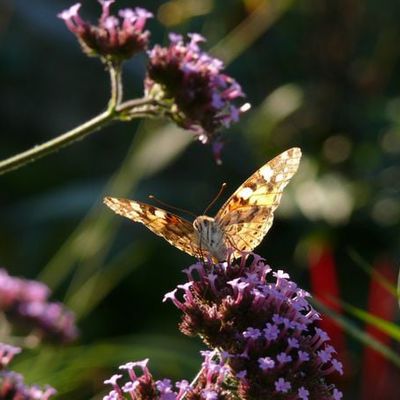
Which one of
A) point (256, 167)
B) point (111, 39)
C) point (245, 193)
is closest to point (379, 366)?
point (256, 167)

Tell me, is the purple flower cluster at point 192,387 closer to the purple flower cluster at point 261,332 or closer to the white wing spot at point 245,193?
the purple flower cluster at point 261,332

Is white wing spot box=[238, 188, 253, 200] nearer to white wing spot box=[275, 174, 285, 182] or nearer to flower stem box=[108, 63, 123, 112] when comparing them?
white wing spot box=[275, 174, 285, 182]

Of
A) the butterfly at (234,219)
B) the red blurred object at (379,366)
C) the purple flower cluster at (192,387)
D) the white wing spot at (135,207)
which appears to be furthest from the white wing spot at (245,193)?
the red blurred object at (379,366)

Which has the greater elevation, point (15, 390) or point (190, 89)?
point (190, 89)

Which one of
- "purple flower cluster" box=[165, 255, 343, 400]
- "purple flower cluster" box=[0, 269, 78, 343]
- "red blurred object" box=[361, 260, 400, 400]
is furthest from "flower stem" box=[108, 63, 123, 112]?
"red blurred object" box=[361, 260, 400, 400]

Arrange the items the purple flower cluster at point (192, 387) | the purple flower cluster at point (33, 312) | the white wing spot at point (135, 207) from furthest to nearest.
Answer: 1. the purple flower cluster at point (33, 312)
2. the white wing spot at point (135, 207)
3. the purple flower cluster at point (192, 387)

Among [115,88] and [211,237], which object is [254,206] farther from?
[115,88]

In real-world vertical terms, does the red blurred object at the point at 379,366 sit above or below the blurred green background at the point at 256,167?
below
